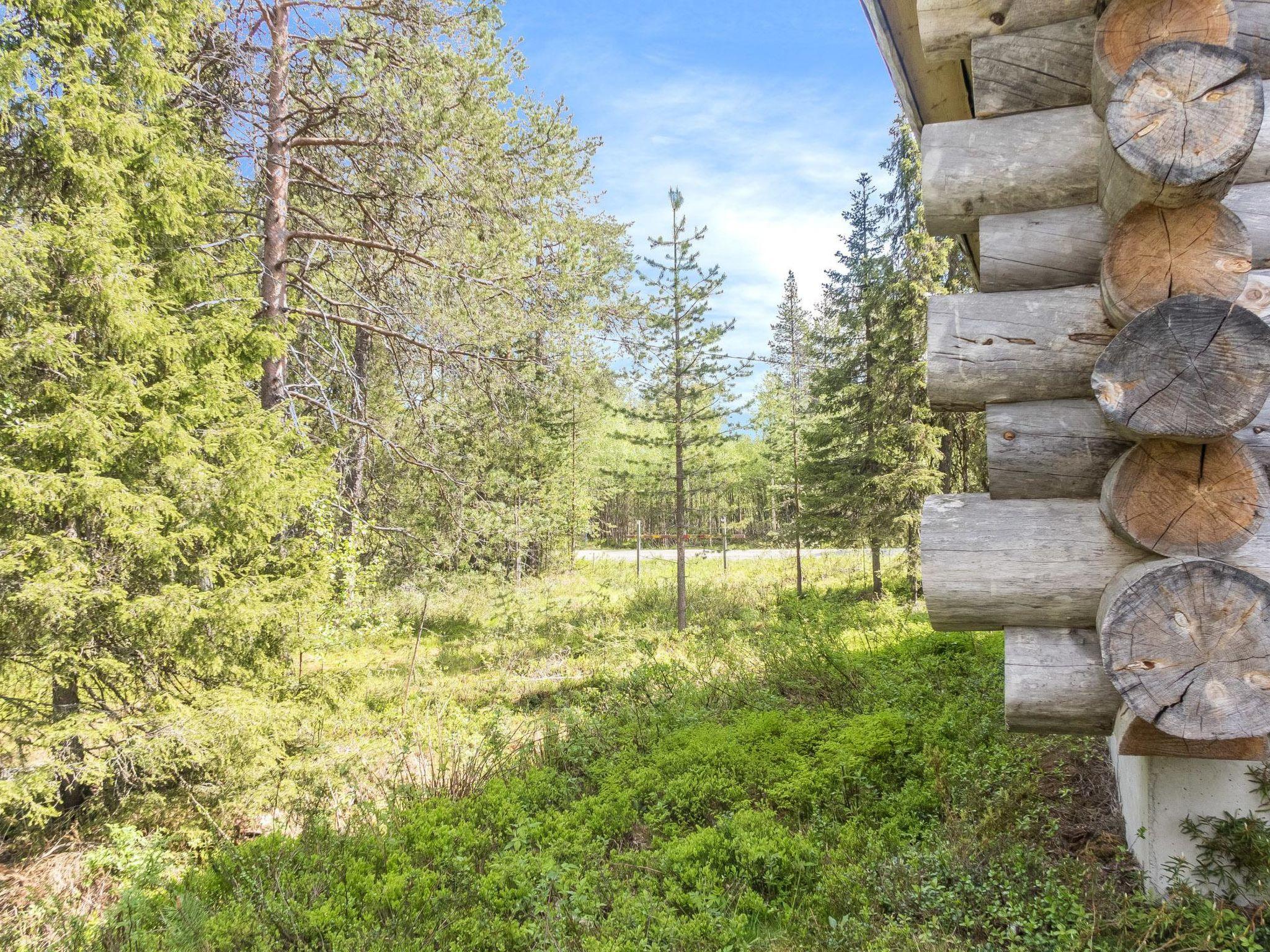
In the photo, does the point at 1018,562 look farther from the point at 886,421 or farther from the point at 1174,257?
the point at 886,421

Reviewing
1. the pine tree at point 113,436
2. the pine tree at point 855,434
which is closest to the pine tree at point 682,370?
the pine tree at point 855,434

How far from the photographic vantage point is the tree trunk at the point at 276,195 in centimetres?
741

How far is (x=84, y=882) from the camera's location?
481 cm

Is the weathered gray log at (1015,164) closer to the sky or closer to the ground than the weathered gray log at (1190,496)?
closer to the sky

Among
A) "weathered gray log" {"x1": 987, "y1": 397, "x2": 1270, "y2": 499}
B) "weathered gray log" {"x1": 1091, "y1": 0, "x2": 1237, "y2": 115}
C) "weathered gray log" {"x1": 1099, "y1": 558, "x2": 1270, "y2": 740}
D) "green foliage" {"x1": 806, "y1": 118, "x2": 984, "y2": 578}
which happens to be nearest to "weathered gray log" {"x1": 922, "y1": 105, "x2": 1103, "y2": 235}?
"weathered gray log" {"x1": 1091, "y1": 0, "x2": 1237, "y2": 115}

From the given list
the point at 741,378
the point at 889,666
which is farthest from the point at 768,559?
the point at 889,666

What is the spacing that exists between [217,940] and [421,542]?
533 centimetres

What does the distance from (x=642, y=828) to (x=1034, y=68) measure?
5.23m

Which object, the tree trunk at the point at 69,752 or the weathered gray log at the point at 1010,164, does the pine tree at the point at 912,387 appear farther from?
the tree trunk at the point at 69,752

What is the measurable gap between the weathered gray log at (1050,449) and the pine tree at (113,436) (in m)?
5.94

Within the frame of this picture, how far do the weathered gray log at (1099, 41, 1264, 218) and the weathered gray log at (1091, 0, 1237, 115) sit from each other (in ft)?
0.52

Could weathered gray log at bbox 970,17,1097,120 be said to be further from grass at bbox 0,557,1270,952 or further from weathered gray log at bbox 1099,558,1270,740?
grass at bbox 0,557,1270,952

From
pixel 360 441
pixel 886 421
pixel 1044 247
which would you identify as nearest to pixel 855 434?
pixel 886 421

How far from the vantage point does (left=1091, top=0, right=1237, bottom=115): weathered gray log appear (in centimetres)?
223
